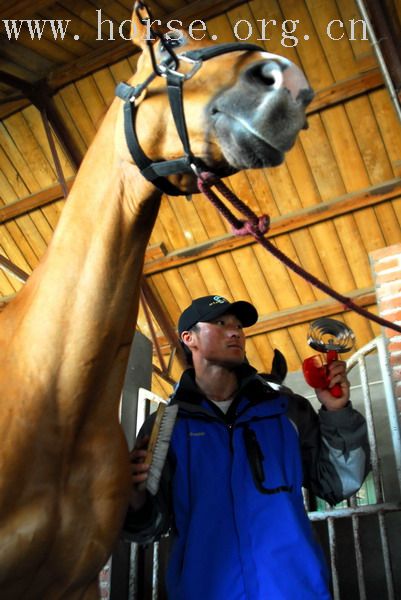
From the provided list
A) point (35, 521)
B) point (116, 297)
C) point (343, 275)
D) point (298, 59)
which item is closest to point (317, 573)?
point (35, 521)

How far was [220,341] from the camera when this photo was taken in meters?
2.71

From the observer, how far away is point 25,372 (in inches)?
63.6

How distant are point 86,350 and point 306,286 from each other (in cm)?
718

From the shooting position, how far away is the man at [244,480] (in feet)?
6.77

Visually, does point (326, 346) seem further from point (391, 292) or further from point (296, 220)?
point (296, 220)

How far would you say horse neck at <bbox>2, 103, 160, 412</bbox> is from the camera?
1.62 m

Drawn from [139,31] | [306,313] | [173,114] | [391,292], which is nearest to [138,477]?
[173,114]

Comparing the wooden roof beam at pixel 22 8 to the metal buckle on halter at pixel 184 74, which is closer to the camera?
the metal buckle on halter at pixel 184 74

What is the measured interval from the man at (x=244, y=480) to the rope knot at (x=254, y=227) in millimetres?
935

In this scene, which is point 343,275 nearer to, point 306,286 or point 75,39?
point 306,286

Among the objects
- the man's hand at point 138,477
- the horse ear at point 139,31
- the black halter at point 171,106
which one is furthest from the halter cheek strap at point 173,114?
the man's hand at point 138,477

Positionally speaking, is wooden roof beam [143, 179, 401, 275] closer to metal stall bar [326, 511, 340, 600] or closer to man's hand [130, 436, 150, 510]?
metal stall bar [326, 511, 340, 600]

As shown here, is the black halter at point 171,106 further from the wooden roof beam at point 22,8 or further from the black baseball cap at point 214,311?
the wooden roof beam at point 22,8

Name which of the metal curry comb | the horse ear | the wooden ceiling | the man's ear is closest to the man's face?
the man's ear
